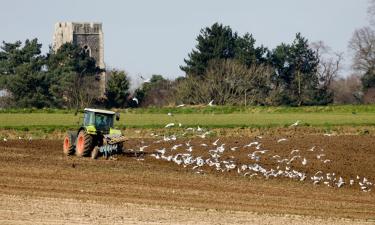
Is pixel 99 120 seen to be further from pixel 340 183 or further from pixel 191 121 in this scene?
pixel 191 121

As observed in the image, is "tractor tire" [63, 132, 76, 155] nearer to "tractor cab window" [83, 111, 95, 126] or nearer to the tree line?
"tractor cab window" [83, 111, 95, 126]

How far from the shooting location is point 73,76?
110375 mm

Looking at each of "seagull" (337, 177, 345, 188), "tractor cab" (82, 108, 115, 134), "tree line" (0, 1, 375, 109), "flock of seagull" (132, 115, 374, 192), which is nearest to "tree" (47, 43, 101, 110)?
"tree line" (0, 1, 375, 109)

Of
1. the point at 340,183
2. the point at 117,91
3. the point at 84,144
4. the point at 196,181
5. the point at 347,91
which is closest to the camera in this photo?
the point at 196,181

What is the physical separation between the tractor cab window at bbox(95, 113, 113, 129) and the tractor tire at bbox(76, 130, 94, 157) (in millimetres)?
521

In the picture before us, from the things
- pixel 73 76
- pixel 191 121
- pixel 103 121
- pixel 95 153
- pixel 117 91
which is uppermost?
pixel 73 76

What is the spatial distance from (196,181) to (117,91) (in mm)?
72056

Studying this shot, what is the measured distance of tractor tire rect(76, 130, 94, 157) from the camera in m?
35.4

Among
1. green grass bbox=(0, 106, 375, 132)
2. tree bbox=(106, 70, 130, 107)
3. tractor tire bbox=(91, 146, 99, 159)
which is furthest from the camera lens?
tree bbox=(106, 70, 130, 107)

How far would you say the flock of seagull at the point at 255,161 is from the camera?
32.2 meters

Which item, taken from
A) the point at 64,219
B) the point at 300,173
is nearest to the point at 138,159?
the point at 300,173

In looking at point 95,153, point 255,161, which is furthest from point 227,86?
point 95,153

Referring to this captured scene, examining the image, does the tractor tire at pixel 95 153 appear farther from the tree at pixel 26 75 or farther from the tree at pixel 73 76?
the tree at pixel 26 75

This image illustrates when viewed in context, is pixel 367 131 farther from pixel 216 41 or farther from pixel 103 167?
pixel 216 41
